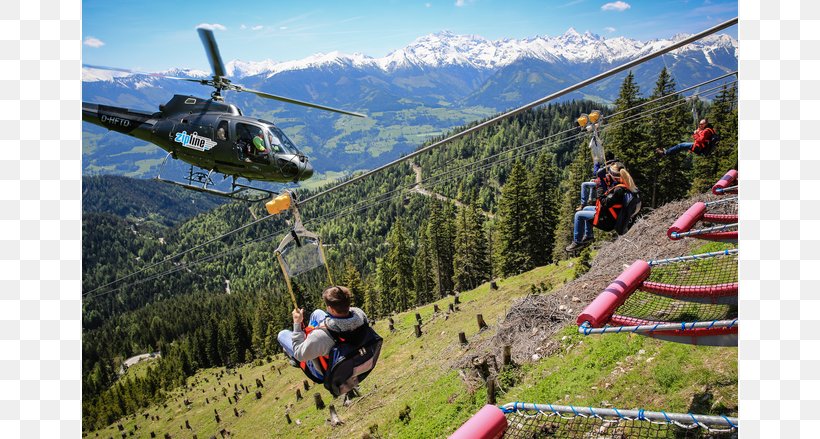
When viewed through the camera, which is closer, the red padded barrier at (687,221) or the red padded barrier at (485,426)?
the red padded barrier at (485,426)

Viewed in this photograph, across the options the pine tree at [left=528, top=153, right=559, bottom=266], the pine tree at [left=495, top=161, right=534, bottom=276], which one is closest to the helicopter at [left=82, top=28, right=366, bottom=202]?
the pine tree at [left=495, top=161, right=534, bottom=276]

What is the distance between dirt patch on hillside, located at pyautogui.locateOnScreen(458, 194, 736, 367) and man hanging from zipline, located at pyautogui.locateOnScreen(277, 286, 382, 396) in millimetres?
8330

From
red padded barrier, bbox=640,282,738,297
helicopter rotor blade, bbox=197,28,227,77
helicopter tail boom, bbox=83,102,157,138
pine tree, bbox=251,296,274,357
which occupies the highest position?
helicopter rotor blade, bbox=197,28,227,77

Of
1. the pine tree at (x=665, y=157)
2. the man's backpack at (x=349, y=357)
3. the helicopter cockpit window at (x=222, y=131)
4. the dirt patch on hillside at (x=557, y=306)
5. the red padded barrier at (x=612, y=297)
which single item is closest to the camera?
the red padded barrier at (x=612, y=297)

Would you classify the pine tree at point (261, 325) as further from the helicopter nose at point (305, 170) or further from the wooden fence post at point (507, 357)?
the wooden fence post at point (507, 357)

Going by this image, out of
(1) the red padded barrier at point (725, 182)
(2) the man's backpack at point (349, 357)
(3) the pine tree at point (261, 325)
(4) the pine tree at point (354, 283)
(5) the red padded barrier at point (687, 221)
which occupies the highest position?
(1) the red padded barrier at point (725, 182)

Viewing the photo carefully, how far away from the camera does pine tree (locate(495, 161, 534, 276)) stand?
144ft

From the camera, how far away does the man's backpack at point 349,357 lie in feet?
21.1

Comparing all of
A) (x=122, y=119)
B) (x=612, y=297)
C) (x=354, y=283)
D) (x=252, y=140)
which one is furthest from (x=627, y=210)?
(x=354, y=283)

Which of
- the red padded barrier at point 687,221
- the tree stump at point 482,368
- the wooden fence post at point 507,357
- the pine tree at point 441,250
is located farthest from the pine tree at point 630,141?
the pine tree at point 441,250

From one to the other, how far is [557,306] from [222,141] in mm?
11875

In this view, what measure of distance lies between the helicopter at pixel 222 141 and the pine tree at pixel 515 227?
32.2 meters

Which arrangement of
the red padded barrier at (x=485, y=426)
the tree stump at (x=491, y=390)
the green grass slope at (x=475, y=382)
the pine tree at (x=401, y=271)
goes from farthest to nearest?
1. the pine tree at (x=401, y=271)
2. the tree stump at (x=491, y=390)
3. the green grass slope at (x=475, y=382)
4. the red padded barrier at (x=485, y=426)

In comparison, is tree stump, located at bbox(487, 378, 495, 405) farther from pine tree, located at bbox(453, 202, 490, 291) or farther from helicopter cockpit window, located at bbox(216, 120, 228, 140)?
pine tree, located at bbox(453, 202, 490, 291)
